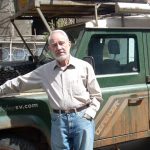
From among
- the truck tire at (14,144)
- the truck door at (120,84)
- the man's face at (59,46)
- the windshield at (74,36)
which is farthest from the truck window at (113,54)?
the truck tire at (14,144)

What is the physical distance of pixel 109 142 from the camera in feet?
15.4

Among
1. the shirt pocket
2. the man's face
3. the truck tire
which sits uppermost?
the man's face

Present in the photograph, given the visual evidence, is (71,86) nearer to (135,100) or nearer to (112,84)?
(112,84)

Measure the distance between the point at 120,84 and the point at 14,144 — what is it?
55.8 inches

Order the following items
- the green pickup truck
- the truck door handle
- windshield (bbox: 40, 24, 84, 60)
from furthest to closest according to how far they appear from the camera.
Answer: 1. the truck door handle
2. windshield (bbox: 40, 24, 84, 60)
3. the green pickup truck

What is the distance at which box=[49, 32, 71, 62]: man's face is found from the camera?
3.69 m

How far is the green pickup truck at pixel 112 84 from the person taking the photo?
4.26m

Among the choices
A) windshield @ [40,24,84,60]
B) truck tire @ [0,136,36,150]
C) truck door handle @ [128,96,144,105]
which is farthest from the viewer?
truck door handle @ [128,96,144,105]

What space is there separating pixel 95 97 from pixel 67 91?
0.27m

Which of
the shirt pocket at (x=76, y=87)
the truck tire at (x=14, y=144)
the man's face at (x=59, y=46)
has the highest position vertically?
the man's face at (x=59, y=46)

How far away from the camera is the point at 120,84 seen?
4820 millimetres

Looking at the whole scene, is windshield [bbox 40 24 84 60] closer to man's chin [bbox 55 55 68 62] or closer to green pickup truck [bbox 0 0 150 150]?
green pickup truck [bbox 0 0 150 150]

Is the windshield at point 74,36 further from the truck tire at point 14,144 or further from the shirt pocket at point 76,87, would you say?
the truck tire at point 14,144

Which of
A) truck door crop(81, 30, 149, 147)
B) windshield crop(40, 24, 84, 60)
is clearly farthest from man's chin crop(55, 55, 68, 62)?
truck door crop(81, 30, 149, 147)
